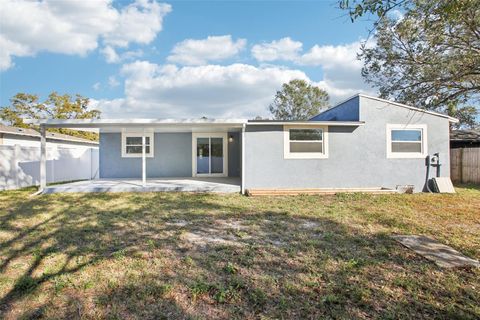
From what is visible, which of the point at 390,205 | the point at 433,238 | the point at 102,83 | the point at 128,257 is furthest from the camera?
the point at 102,83

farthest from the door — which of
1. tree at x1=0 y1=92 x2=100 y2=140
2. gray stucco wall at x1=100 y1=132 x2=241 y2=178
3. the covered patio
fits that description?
tree at x1=0 y1=92 x2=100 y2=140

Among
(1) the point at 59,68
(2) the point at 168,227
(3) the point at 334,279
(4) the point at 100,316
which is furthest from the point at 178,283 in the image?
(1) the point at 59,68

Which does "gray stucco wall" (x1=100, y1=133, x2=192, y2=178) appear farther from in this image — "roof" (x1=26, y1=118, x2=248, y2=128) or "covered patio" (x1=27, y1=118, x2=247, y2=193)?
"roof" (x1=26, y1=118, x2=248, y2=128)

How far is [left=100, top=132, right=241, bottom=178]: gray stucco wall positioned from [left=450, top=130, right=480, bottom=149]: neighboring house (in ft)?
39.5

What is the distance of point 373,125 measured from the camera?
10.3 meters

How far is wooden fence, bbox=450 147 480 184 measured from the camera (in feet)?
41.3

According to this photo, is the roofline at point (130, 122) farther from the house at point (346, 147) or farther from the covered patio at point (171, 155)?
the covered patio at point (171, 155)

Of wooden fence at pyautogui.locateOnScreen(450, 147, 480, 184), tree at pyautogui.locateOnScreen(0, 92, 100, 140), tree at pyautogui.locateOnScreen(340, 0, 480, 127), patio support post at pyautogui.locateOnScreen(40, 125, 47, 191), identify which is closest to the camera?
tree at pyautogui.locateOnScreen(340, 0, 480, 127)

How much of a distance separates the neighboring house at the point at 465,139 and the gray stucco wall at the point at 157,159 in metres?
12.0

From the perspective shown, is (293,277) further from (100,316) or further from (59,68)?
(59,68)

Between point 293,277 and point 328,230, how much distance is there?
2.25 meters

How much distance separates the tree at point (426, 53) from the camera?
364 cm

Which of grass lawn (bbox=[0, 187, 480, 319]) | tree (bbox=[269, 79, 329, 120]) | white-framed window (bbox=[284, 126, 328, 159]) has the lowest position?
grass lawn (bbox=[0, 187, 480, 319])

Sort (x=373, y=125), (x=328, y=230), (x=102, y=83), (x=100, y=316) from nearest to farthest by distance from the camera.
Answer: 1. (x=100, y=316)
2. (x=328, y=230)
3. (x=373, y=125)
4. (x=102, y=83)
